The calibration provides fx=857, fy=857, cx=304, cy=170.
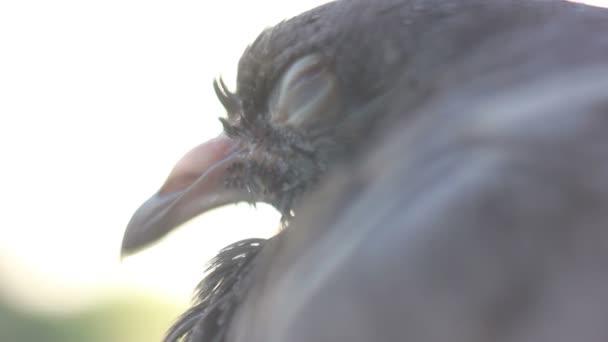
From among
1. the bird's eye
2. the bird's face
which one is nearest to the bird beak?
the bird's face

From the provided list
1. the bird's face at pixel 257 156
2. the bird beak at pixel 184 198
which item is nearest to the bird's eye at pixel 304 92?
the bird's face at pixel 257 156

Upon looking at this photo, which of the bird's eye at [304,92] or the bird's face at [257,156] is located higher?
the bird's eye at [304,92]

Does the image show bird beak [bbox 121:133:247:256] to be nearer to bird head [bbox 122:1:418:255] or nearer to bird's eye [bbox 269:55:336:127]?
bird head [bbox 122:1:418:255]

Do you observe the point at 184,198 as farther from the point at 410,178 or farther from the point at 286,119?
the point at 410,178

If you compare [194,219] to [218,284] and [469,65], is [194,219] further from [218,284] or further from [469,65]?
[469,65]

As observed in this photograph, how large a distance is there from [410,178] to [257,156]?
3.34 feet

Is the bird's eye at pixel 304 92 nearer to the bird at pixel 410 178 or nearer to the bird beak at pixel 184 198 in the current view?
the bird at pixel 410 178

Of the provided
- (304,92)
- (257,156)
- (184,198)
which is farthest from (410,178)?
(184,198)

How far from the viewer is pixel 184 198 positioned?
2383 mm

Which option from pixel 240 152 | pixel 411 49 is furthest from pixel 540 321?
pixel 240 152

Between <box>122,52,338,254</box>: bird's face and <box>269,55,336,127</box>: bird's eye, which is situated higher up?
<box>269,55,336,127</box>: bird's eye

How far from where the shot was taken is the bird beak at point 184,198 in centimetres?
238

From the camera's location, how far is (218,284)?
217 centimetres

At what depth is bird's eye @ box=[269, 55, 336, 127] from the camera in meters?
1.99
